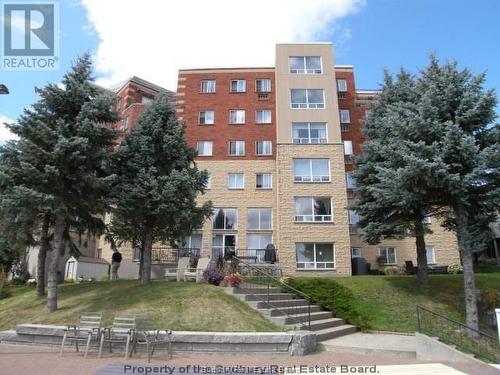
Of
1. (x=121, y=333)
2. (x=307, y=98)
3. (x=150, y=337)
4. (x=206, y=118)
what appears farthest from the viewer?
(x=206, y=118)

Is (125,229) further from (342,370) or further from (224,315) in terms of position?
(342,370)

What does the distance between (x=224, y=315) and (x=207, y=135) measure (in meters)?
24.4

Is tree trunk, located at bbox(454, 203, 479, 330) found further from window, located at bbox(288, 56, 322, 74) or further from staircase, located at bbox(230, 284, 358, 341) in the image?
window, located at bbox(288, 56, 322, 74)

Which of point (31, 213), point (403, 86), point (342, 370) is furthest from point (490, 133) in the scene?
point (31, 213)

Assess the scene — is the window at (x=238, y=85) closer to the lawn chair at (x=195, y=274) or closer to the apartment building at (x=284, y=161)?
the apartment building at (x=284, y=161)

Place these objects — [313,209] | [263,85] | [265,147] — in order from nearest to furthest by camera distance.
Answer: [313,209] < [265,147] < [263,85]

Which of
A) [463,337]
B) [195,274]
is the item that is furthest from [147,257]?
[463,337]

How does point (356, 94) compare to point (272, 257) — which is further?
point (356, 94)

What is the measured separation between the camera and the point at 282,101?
33.5 metres

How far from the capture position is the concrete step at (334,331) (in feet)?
41.8

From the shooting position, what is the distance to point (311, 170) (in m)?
31.2

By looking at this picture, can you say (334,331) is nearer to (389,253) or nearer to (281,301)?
(281,301)

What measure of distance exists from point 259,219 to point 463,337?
2098 centimetres

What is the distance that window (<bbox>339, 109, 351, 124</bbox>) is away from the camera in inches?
1500
